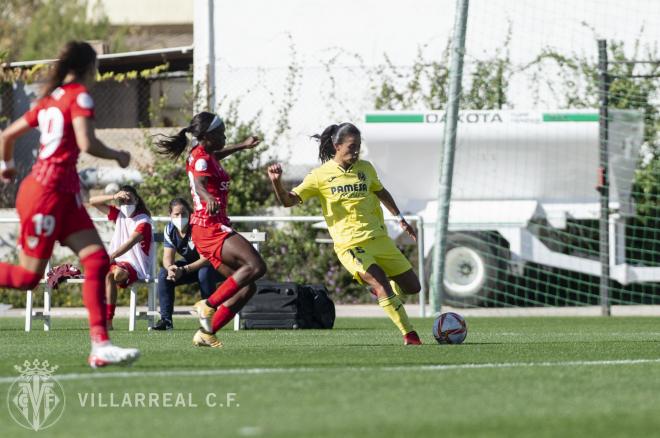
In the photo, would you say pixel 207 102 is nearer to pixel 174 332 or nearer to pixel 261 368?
pixel 174 332

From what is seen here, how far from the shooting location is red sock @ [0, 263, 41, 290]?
26.8 ft

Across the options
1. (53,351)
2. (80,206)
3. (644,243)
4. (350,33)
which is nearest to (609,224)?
(644,243)

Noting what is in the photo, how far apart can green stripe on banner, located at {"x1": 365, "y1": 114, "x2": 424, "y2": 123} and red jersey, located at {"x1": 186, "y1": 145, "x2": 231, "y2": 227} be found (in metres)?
9.64

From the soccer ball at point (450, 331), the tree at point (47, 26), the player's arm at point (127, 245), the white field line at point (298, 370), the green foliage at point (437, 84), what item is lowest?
the soccer ball at point (450, 331)

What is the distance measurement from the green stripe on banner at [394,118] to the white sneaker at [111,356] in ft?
41.0

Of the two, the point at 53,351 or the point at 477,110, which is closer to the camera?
the point at 53,351

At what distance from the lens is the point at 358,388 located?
695 centimetres

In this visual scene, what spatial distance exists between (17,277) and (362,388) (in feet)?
8.15

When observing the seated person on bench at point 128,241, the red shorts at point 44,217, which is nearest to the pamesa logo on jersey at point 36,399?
the red shorts at point 44,217

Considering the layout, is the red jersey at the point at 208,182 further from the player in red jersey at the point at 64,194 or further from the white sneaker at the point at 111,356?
the white sneaker at the point at 111,356

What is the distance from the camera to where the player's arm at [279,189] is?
10.7 meters

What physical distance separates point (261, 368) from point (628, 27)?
14552 mm

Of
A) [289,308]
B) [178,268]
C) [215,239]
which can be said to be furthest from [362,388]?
[178,268]

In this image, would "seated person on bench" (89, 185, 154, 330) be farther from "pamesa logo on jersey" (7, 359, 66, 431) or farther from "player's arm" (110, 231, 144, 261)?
"pamesa logo on jersey" (7, 359, 66, 431)
